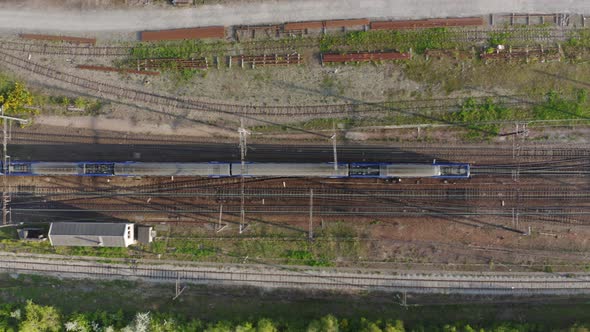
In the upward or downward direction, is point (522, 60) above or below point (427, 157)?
above

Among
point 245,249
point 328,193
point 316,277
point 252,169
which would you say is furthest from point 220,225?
point 328,193

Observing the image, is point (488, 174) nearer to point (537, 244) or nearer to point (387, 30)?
point (537, 244)

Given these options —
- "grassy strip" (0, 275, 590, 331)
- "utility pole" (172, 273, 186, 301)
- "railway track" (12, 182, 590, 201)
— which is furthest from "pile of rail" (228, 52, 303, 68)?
"grassy strip" (0, 275, 590, 331)

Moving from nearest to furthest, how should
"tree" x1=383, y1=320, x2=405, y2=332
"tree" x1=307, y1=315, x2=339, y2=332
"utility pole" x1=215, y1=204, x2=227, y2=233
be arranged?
"tree" x1=383, y1=320, x2=405, y2=332, "tree" x1=307, y1=315, x2=339, y2=332, "utility pole" x1=215, y1=204, x2=227, y2=233

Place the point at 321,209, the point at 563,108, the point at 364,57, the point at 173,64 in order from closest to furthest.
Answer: the point at 563,108, the point at 364,57, the point at 321,209, the point at 173,64

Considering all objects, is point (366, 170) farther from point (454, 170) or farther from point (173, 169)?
point (173, 169)

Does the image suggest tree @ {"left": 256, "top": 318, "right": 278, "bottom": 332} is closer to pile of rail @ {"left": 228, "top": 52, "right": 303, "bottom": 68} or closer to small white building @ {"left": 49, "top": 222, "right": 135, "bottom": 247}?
small white building @ {"left": 49, "top": 222, "right": 135, "bottom": 247}

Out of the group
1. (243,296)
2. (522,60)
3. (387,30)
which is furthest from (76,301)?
(522,60)
